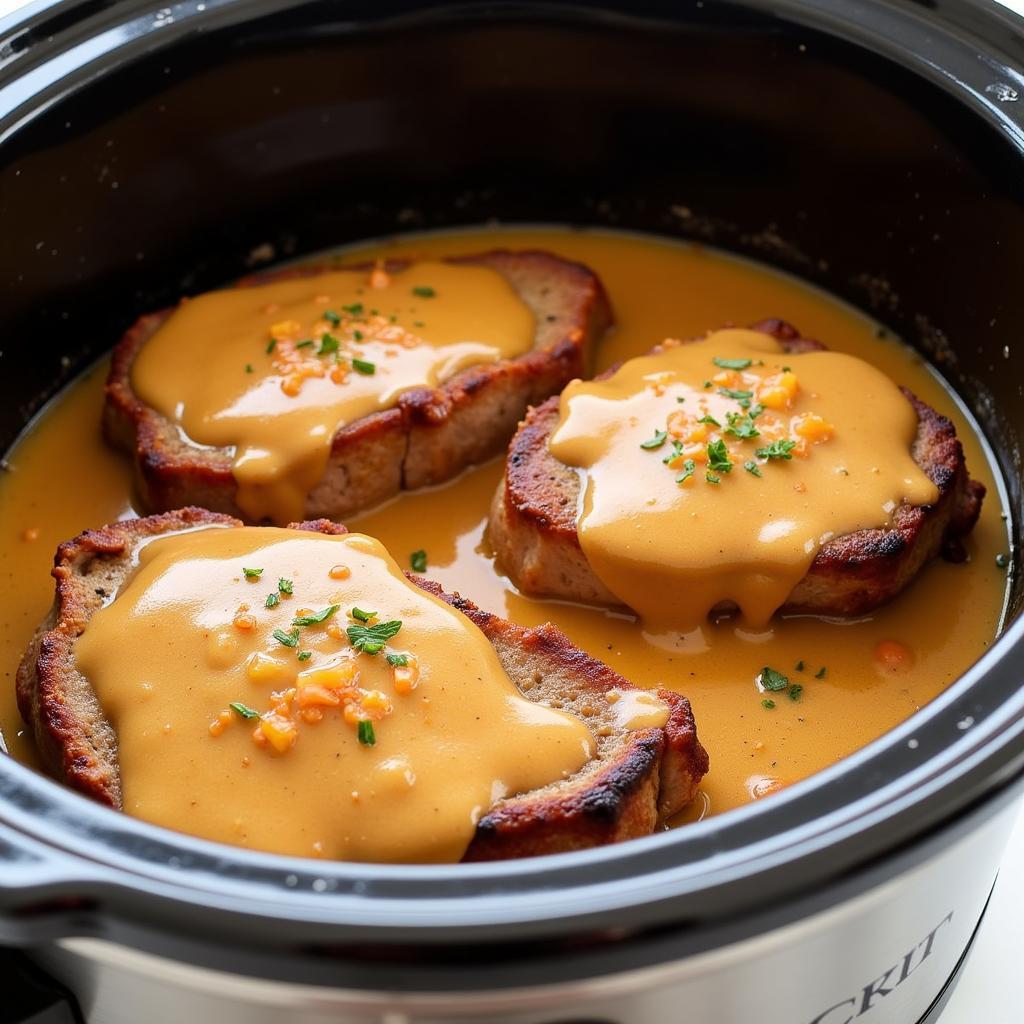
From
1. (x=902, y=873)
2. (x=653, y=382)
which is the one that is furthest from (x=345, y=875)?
(x=653, y=382)

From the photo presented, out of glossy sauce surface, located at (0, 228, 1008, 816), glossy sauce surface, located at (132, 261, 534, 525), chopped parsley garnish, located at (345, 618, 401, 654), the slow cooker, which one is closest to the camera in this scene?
the slow cooker

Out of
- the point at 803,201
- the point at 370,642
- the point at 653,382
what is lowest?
the point at 370,642

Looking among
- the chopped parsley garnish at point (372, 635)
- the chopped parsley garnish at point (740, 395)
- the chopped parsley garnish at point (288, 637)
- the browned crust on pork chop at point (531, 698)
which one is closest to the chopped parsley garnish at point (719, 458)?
the chopped parsley garnish at point (740, 395)

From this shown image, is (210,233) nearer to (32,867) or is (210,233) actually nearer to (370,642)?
(370,642)

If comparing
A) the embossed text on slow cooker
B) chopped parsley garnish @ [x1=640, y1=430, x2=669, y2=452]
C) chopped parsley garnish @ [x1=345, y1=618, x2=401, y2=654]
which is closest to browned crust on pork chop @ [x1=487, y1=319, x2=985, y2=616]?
chopped parsley garnish @ [x1=640, y1=430, x2=669, y2=452]

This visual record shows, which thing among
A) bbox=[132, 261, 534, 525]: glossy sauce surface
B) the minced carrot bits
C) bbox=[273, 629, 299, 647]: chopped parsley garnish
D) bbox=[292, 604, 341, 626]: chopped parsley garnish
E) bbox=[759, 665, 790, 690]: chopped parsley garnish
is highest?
the minced carrot bits

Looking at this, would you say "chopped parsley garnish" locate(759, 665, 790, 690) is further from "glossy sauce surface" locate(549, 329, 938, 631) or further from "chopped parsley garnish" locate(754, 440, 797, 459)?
"chopped parsley garnish" locate(754, 440, 797, 459)
